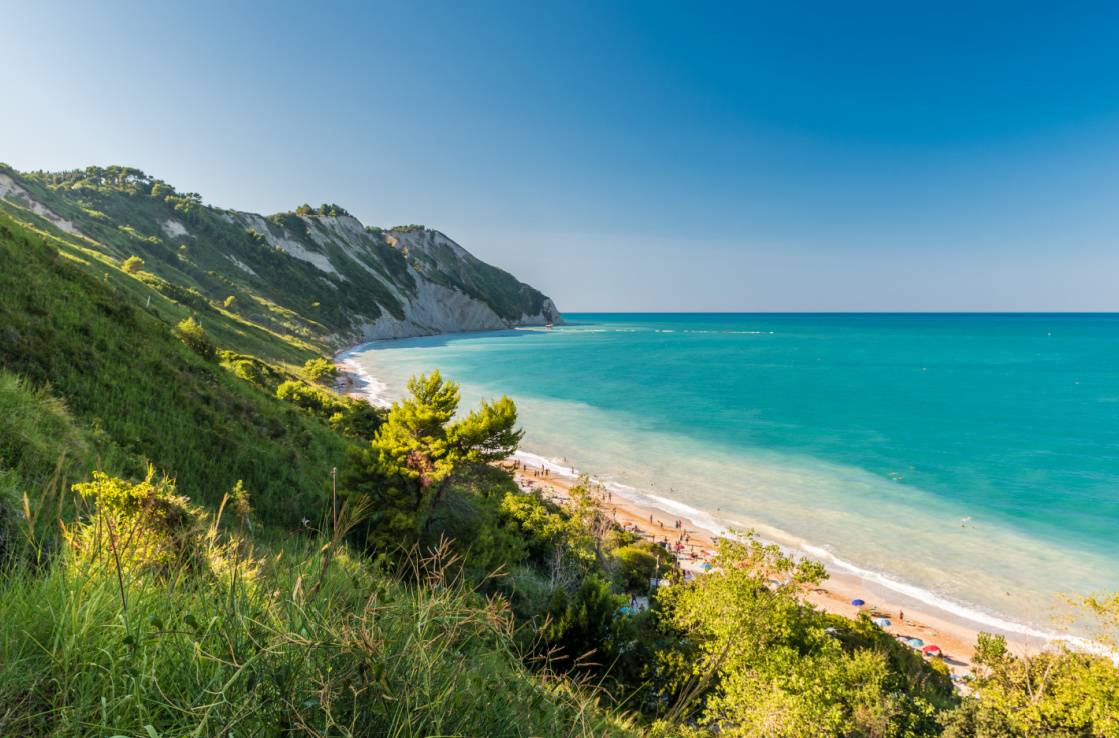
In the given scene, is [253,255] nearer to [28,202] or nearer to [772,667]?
[28,202]

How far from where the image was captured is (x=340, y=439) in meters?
26.3

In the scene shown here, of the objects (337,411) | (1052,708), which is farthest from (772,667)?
(337,411)

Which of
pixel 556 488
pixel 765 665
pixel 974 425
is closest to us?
pixel 765 665

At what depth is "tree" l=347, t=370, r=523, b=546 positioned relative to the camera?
17641 mm

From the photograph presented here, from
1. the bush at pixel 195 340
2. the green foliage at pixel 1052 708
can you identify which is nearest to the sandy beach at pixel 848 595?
the green foliage at pixel 1052 708

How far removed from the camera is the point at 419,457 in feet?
61.2

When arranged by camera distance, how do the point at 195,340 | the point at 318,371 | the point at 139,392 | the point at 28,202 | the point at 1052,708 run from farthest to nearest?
the point at 28,202, the point at 318,371, the point at 195,340, the point at 139,392, the point at 1052,708

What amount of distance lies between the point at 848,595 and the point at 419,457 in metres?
24.1

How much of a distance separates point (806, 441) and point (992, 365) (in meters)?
101

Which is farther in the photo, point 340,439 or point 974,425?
point 974,425

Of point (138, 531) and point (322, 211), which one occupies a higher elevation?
point (322, 211)

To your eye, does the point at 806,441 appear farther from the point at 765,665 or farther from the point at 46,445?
the point at 46,445

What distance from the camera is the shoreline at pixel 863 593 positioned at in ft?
72.8

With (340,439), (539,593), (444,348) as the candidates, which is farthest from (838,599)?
(444,348)
